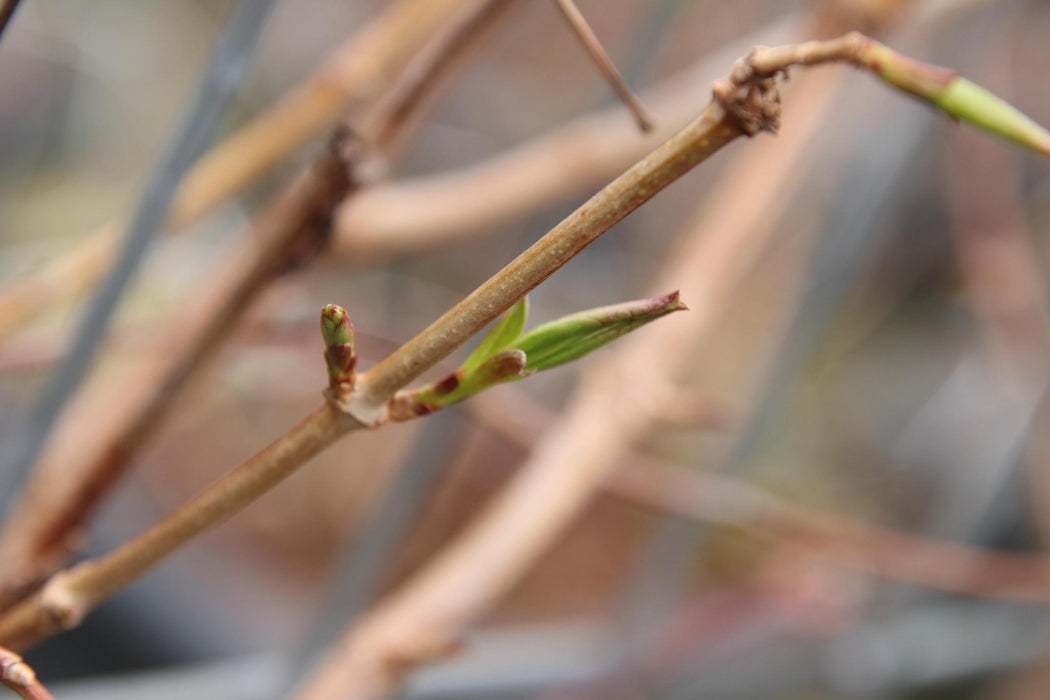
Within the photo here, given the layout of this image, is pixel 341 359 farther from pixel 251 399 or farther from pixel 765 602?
pixel 251 399

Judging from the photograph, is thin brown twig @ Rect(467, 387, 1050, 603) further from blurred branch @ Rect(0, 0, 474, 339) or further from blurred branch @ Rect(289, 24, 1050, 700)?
blurred branch @ Rect(0, 0, 474, 339)

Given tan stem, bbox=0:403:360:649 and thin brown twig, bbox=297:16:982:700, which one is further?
thin brown twig, bbox=297:16:982:700

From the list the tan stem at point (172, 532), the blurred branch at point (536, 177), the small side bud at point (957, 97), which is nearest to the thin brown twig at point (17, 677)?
the tan stem at point (172, 532)

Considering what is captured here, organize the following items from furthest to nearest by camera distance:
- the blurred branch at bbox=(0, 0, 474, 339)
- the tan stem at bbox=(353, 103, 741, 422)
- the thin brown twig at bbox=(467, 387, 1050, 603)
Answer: the thin brown twig at bbox=(467, 387, 1050, 603) → the blurred branch at bbox=(0, 0, 474, 339) → the tan stem at bbox=(353, 103, 741, 422)

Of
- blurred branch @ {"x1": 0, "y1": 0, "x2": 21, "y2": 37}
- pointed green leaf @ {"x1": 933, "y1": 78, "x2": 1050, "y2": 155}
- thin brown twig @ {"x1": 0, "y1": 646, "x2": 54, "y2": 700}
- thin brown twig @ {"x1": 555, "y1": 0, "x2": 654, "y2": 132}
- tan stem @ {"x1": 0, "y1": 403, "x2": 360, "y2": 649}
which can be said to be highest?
thin brown twig @ {"x1": 555, "y1": 0, "x2": 654, "y2": 132}

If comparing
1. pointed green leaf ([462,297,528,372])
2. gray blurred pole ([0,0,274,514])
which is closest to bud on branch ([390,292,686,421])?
pointed green leaf ([462,297,528,372])

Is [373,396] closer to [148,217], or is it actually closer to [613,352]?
[148,217]

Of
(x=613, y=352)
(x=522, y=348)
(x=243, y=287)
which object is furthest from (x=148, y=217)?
(x=613, y=352)
